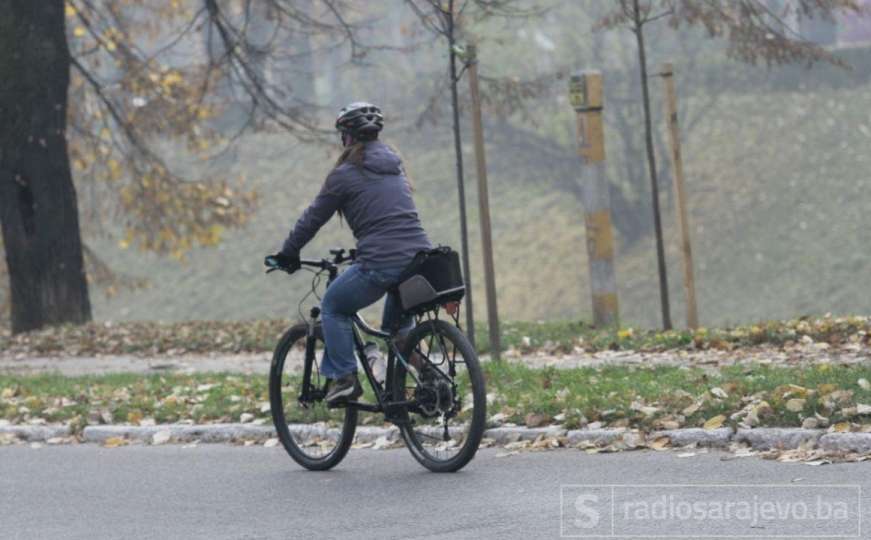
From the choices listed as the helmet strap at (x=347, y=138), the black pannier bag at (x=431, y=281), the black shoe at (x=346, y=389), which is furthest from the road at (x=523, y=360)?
the helmet strap at (x=347, y=138)

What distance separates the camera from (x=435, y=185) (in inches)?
1756

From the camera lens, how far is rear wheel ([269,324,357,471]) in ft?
30.8

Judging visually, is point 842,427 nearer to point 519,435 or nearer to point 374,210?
point 519,435

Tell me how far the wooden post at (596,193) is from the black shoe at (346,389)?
8142 mm

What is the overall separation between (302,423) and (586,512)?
10.1 feet

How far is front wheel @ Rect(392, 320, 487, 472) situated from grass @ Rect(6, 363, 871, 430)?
114 centimetres

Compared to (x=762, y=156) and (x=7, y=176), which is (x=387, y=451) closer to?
(x=7, y=176)

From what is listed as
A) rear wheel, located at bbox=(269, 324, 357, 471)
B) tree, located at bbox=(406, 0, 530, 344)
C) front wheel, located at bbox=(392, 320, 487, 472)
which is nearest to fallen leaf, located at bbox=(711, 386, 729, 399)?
front wheel, located at bbox=(392, 320, 487, 472)

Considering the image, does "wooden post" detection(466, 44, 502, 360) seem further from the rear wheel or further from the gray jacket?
the gray jacket

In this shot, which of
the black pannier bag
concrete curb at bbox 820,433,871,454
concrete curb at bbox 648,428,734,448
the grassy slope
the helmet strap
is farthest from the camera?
the grassy slope

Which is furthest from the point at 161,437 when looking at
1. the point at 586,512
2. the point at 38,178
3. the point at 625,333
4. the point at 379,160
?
the point at 38,178

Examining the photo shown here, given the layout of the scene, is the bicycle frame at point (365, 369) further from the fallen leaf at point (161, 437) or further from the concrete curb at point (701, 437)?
the fallen leaf at point (161, 437)

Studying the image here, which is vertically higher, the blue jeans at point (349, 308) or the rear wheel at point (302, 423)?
the blue jeans at point (349, 308)

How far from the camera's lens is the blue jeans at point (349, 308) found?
8953 mm
